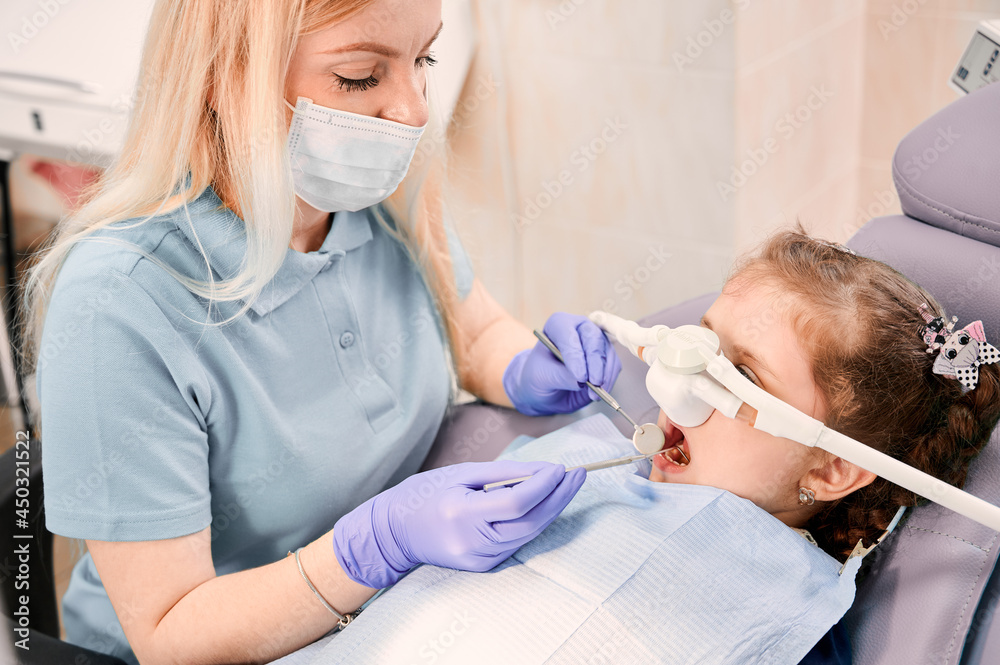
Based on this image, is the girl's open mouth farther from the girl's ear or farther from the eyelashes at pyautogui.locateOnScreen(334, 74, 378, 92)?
the eyelashes at pyautogui.locateOnScreen(334, 74, 378, 92)

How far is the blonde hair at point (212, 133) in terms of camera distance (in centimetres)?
104

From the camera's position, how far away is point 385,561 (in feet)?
3.51

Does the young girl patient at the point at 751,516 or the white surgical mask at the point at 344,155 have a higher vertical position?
the white surgical mask at the point at 344,155

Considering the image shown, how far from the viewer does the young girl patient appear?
988 millimetres

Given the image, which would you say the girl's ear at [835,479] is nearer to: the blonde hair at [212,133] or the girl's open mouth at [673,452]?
the girl's open mouth at [673,452]

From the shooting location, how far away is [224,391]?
3.79 ft

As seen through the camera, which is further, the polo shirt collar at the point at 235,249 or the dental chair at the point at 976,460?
the polo shirt collar at the point at 235,249

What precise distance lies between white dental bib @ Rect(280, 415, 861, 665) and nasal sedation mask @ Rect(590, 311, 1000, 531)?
14cm

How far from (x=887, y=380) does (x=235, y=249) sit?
90 cm

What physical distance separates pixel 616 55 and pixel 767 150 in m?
0.48

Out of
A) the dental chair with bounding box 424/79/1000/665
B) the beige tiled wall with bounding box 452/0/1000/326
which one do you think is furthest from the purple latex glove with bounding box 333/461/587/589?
the beige tiled wall with bounding box 452/0/1000/326

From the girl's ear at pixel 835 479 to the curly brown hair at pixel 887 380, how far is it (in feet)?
0.11

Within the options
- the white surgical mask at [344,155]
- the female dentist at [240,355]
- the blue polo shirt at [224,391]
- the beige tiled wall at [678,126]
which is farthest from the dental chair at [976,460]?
the beige tiled wall at [678,126]

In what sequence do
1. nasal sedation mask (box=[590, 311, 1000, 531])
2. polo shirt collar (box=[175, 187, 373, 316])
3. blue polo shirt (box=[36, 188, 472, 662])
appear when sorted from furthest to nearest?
1. polo shirt collar (box=[175, 187, 373, 316])
2. blue polo shirt (box=[36, 188, 472, 662])
3. nasal sedation mask (box=[590, 311, 1000, 531])
